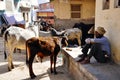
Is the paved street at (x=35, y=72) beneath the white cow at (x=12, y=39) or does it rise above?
beneath

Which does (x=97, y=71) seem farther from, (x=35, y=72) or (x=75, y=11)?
(x=75, y=11)

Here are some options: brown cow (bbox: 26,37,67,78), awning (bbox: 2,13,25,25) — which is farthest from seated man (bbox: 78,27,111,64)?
awning (bbox: 2,13,25,25)

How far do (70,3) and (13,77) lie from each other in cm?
885

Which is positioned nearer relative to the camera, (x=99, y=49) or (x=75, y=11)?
(x=99, y=49)

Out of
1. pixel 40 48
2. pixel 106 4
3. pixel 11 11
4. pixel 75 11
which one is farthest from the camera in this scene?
pixel 11 11

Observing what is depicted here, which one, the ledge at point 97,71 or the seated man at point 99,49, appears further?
the seated man at point 99,49

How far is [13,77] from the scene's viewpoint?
6656 millimetres

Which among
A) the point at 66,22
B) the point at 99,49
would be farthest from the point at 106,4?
the point at 66,22

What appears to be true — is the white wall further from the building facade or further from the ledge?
the building facade

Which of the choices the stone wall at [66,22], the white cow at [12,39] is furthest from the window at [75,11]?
the white cow at [12,39]

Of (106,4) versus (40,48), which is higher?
(106,4)

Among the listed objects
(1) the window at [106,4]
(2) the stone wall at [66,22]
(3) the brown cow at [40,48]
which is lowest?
(3) the brown cow at [40,48]

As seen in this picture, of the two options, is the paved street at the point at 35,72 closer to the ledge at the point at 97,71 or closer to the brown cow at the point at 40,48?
the brown cow at the point at 40,48

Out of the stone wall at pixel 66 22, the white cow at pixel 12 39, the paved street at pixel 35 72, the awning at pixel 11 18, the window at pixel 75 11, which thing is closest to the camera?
the paved street at pixel 35 72
